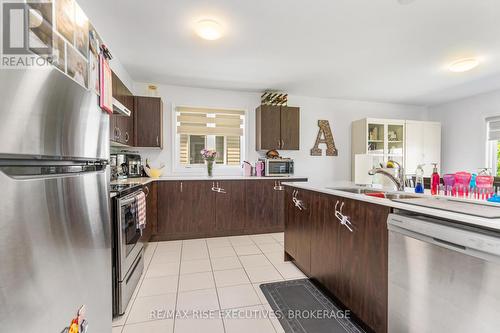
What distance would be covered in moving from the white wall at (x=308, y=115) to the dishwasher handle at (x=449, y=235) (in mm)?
3176

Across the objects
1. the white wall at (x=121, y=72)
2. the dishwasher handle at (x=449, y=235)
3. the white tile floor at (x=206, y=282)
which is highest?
the white wall at (x=121, y=72)

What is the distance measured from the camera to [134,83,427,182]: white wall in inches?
154

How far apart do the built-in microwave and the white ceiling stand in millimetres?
1282

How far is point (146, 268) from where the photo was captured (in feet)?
8.15

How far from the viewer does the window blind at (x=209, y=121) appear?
13.1 feet

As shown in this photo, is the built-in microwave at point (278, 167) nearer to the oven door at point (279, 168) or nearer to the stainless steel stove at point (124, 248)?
the oven door at point (279, 168)

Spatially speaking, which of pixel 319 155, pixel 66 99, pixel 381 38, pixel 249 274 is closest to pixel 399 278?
pixel 249 274

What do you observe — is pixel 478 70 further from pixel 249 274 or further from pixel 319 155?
pixel 249 274

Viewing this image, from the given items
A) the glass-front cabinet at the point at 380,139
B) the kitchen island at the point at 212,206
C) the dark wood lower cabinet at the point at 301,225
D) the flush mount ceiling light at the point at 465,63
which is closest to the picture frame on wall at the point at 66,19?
the dark wood lower cabinet at the point at 301,225

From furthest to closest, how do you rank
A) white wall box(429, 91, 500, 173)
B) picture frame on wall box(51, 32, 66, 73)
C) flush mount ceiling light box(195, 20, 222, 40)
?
1. white wall box(429, 91, 500, 173)
2. flush mount ceiling light box(195, 20, 222, 40)
3. picture frame on wall box(51, 32, 66, 73)

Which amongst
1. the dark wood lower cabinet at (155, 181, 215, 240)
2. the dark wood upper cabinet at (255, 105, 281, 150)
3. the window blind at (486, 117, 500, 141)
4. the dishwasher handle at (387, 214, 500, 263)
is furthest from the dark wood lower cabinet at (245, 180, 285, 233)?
the window blind at (486, 117, 500, 141)

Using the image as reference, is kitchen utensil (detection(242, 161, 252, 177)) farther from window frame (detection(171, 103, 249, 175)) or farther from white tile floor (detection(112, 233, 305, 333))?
white tile floor (detection(112, 233, 305, 333))

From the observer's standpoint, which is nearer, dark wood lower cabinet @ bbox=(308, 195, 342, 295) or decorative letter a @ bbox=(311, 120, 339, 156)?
dark wood lower cabinet @ bbox=(308, 195, 342, 295)

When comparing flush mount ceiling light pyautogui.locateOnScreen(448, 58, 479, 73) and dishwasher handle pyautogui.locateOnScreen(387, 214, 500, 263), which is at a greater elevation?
flush mount ceiling light pyautogui.locateOnScreen(448, 58, 479, 73)
